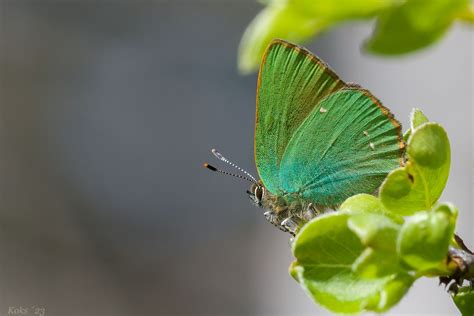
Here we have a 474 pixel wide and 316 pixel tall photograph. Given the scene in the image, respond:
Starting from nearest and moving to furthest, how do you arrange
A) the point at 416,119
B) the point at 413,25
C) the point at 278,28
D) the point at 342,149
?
the point at 413,25 < the point at 278,28 < the point at 416,119 < the point at 342,149

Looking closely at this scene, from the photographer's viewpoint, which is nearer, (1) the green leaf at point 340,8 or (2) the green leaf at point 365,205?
(1) the green leaf at point 340,8

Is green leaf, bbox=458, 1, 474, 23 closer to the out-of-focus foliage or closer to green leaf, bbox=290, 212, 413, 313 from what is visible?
the out-of-focus foliage

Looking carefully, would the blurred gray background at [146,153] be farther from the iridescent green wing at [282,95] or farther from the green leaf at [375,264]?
the green leaf at [375,264]

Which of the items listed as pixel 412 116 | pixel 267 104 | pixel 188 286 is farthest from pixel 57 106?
pixel 412 116

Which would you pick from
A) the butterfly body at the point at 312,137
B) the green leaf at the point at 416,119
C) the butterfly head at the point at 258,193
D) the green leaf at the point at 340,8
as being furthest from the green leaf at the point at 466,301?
the butterfly head at the point at 258,193

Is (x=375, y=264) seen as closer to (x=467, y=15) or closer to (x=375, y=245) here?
(x=375, y=245)

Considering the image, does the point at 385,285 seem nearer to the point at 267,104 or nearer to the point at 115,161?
the point at 267,104

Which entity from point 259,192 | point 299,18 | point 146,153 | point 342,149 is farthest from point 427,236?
point 146,153
